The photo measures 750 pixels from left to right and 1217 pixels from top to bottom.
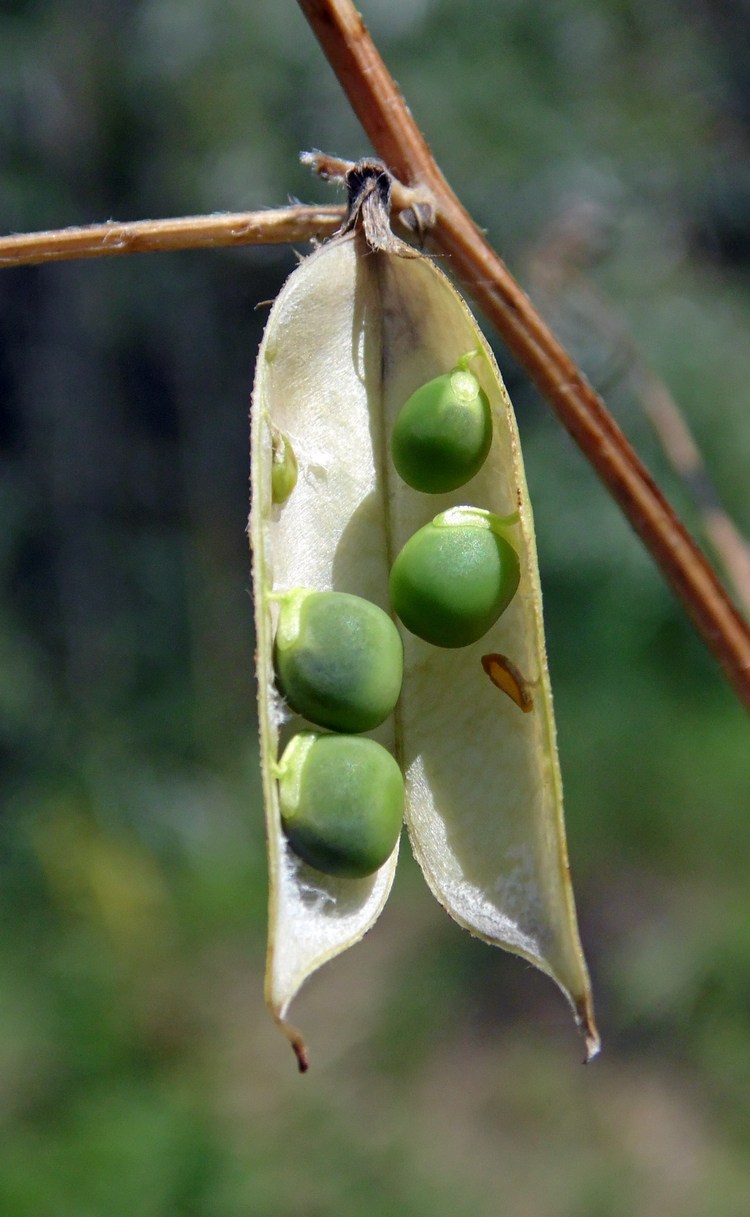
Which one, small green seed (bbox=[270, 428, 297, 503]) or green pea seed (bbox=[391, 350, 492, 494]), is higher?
small green seed (bbox=[270, 428, 297, 503])

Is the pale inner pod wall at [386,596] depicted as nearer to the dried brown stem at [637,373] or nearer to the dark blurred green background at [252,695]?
the dried brown stem at [637,373]

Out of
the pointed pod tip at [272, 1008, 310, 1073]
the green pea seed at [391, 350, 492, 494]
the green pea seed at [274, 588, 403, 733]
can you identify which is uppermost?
the green pea seed at [391, 350, 492, 494]

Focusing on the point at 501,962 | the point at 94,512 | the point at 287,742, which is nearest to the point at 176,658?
the point at 94,512

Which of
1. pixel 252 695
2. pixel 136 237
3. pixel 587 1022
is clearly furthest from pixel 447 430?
pixel 252 695

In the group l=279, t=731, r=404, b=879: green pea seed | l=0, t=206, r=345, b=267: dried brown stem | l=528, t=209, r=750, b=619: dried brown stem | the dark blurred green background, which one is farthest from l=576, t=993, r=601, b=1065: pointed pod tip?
the dark blurred green background

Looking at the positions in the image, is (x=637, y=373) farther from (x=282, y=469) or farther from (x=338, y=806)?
(x=338, y=806)

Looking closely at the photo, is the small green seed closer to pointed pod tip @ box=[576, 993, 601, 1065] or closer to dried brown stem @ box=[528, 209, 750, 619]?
dried brown stem @ box=[528, 209, 750, 619]
